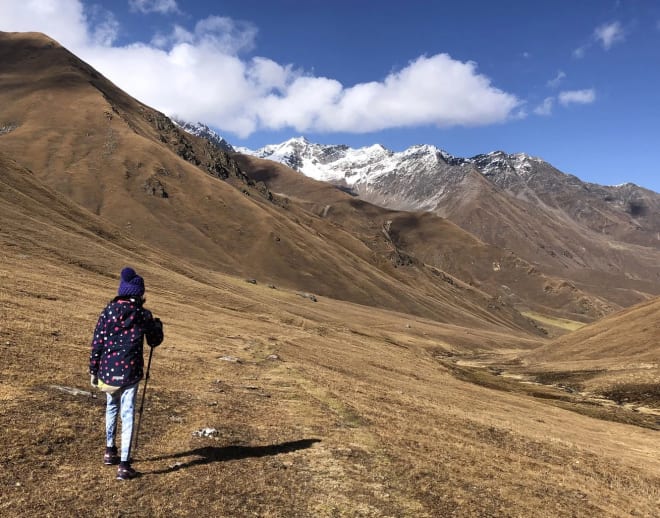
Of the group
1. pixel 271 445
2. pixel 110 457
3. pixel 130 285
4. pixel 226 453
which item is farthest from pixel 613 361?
pixel 130 285

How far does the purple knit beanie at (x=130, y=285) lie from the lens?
1340 cm

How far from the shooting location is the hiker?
1292 centimetres

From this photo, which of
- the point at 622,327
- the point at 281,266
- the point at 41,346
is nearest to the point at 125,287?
the point at 41,346

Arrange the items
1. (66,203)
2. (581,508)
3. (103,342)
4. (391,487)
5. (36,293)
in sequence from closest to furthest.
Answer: (103,342) < (391,487) < (581,508) < (36,293) < (66,203)

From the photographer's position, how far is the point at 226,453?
15703mm

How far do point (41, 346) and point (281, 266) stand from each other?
15743 centimetres

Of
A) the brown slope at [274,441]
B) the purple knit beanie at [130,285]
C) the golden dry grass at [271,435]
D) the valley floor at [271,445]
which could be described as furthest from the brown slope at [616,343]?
the purple knit beanie at [130,285]

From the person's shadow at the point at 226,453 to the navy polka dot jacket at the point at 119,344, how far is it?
112 inches

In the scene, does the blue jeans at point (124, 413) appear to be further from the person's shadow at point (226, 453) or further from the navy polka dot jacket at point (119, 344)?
the person's shadow at point (226, 453)

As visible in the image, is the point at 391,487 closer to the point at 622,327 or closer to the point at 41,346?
the point at 41,346

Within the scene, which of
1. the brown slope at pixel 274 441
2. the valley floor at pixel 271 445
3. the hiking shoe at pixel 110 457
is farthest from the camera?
the hiking shoe at pixel 110 457

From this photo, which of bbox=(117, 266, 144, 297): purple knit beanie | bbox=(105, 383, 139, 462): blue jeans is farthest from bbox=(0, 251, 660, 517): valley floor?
bbox=(117, 266, 144, 297): purple knit beanie

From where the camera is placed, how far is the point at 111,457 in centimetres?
1359

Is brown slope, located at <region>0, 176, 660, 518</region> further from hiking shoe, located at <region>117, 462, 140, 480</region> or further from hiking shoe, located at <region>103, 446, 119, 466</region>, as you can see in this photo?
hiking shoe, located at <region>117, 462, 140, 480</region>
